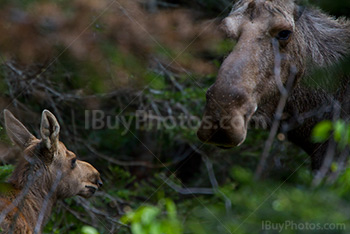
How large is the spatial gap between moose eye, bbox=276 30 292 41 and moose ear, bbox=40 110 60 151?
226 cm

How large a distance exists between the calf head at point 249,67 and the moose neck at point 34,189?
1908 mm

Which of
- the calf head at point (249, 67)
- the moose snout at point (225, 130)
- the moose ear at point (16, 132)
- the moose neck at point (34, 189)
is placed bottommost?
the moose neck at point (34, 189)

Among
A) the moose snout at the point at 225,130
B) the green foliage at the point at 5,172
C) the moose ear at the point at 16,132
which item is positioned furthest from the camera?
the moose ear at the point at 16,132

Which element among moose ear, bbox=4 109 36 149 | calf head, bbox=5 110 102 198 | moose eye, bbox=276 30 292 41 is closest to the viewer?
moose eye, bbox=276 30 292 41

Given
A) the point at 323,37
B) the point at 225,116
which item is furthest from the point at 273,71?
the point at 323,37

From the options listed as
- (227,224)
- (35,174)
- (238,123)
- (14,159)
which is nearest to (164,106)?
(14,159)

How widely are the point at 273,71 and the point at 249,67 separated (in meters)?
0.33

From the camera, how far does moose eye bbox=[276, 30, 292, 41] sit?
15.9ft

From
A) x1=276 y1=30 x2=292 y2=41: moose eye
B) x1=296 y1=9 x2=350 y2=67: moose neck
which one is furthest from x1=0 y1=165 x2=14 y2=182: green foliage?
x1=296 y1=9 x2=350 y2=67: moose neck

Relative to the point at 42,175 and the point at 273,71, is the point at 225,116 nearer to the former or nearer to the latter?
the point at 273,71

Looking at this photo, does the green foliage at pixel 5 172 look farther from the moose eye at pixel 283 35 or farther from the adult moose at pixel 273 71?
the moose eye at pixel 283 35

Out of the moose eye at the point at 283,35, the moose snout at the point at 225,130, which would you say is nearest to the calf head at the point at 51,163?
the moose snout at the point at 225,130

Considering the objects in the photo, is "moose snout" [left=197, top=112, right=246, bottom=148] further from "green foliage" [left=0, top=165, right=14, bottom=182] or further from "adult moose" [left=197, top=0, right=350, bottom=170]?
"green foliage" [left=0, top=165, right=14, bottom=182]

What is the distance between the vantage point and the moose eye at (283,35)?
4852 mm
